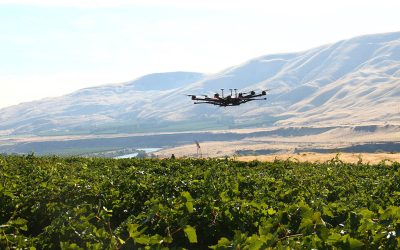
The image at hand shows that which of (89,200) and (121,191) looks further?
(121,191)

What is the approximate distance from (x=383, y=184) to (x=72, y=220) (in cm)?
1075

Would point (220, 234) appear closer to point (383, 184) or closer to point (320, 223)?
point (320, 223)

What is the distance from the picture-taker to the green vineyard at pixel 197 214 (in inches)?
206

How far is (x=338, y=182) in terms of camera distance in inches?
684

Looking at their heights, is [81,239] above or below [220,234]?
above

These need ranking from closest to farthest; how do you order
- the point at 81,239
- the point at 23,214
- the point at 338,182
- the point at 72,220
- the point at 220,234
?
the point at 81,239, the point at 72,220, the point at 220,234, the point at 23,214, the point at 338,182

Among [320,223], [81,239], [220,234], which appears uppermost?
[320,223]

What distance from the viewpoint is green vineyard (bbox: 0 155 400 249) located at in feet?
17.2

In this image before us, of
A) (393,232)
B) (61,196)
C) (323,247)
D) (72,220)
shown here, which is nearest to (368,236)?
(393,232)

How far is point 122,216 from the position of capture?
13578 millimetres

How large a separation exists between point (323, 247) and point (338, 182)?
42.5 feet

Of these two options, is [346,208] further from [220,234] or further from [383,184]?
[383,184]

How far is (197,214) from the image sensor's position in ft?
36.3

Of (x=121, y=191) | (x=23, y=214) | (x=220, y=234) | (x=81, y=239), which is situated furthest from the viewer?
(x=121, y=191)
